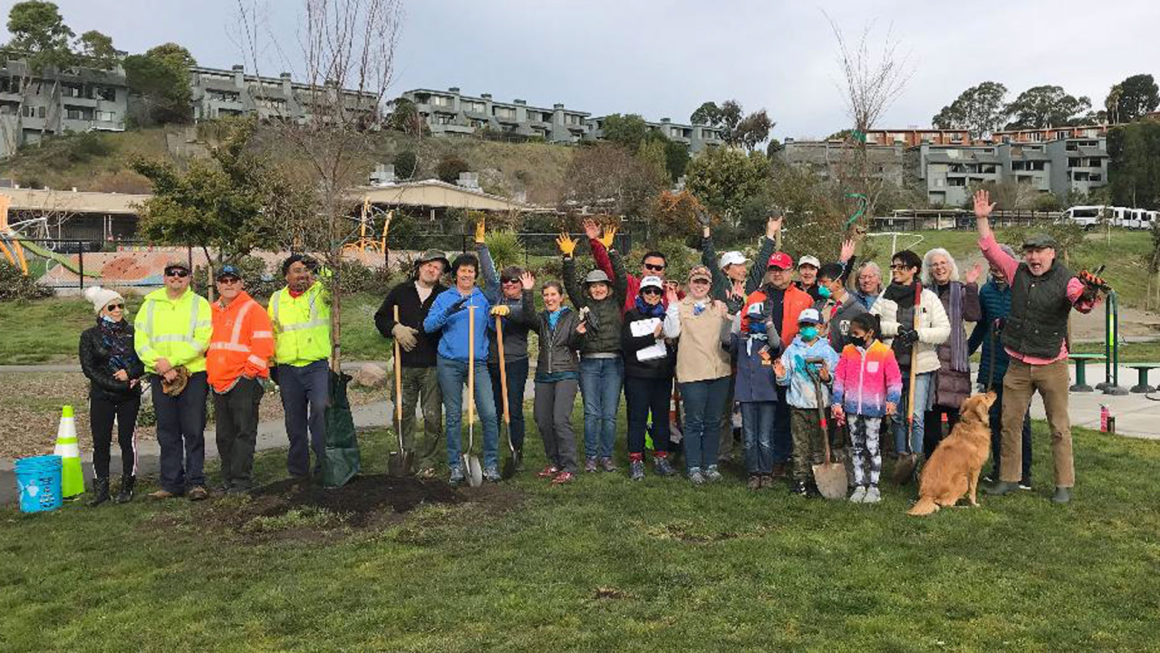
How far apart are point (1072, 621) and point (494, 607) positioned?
2.79m

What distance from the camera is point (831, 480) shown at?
260 inches

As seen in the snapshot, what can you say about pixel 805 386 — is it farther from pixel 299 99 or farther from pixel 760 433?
pixel 299 99

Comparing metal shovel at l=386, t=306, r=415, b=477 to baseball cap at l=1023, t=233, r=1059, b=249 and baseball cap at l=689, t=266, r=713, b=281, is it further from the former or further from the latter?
baseball cap at l=1023, t=233, r=1059, b=249

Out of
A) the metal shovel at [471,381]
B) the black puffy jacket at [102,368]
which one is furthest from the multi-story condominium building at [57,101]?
the metal shovel at [471,381]

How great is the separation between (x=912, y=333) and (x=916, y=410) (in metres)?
0.66

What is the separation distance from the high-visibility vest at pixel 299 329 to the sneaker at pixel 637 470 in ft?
9.04

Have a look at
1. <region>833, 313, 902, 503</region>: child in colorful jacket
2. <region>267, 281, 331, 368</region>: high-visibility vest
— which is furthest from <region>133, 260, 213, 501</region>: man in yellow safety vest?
<region>833, 313, 902, 503</region>: child in colorful jacket

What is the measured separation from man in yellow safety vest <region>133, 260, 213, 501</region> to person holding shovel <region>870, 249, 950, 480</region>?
5.44 metres

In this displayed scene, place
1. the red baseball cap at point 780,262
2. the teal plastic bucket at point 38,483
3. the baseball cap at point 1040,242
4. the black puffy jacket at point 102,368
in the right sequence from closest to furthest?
the baseball cap at point 1040,242 → the teal plastic bucket at point 38,483 → the black puffy jacket at point 102,368 → the red baseball cap at point 780,262

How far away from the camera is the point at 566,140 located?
384 feet

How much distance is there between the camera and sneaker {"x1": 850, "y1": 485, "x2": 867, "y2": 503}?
647 centimetres

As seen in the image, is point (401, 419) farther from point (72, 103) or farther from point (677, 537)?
point (72, 103)

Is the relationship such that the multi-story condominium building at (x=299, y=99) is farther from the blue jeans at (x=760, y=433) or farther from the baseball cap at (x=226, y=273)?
the blue jeans at (x=760, y=433)

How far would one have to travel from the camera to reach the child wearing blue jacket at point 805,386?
21.8ft
